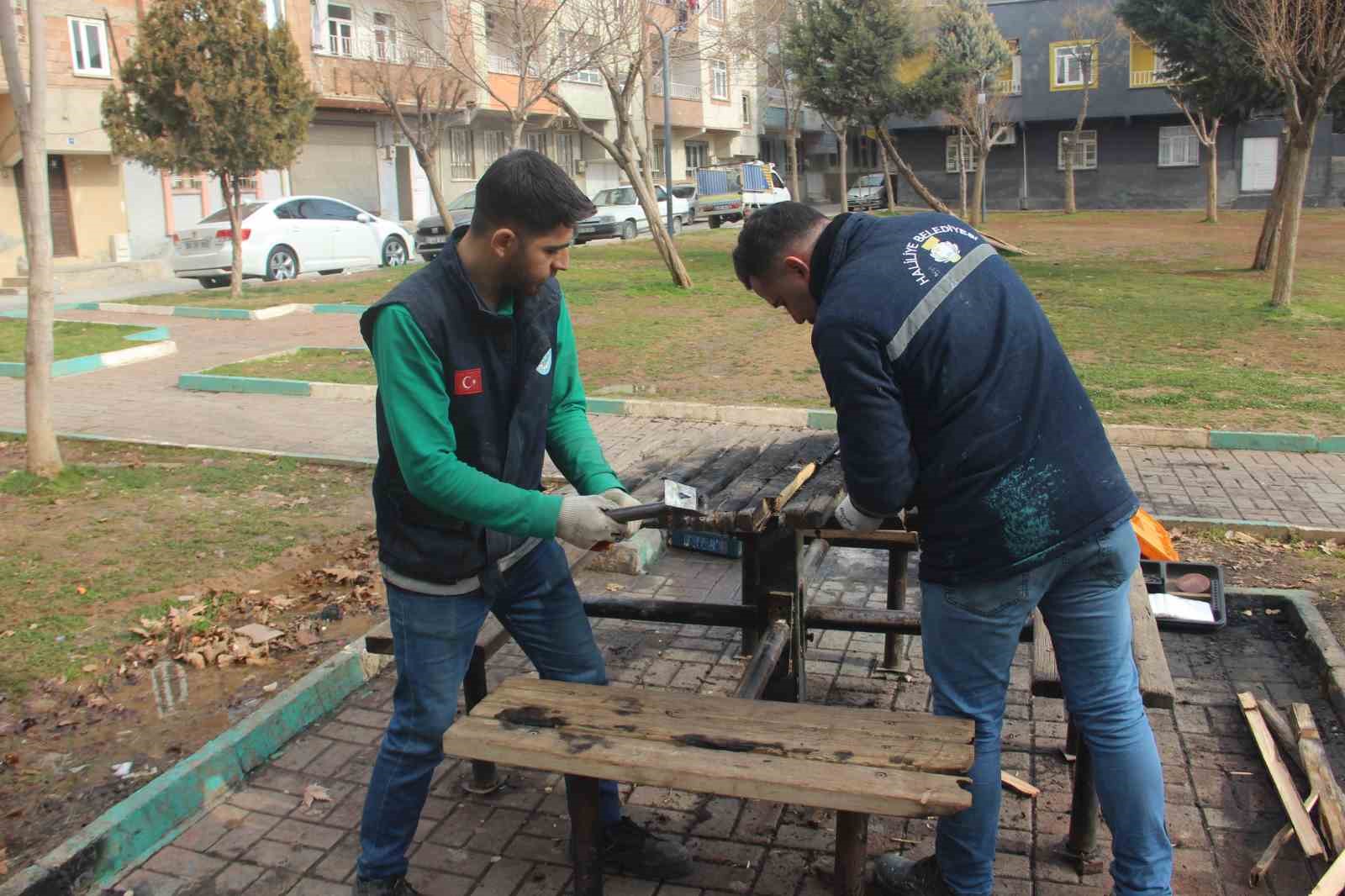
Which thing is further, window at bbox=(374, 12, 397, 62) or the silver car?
window at bbox=(374, 12, 397, 62)

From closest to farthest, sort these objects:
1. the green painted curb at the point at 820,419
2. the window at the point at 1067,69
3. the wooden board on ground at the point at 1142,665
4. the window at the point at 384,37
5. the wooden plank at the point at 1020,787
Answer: the wooden board on ground at the point at 1142,665 < the wooden plank at the point at 1020,787 < the green painted curb at the point at 820,419 < the window at the point at 384,37 < the window at the point at 1067,69

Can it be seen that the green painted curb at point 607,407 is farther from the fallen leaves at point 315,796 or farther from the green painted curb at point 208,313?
the green painted curb at point 208,313

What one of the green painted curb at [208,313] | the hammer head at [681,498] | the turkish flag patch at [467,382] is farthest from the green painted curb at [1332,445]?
the green painted curb at [208,313]

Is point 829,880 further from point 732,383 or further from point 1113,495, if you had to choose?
point 732,383

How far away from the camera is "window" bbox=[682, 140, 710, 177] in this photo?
47562 mm

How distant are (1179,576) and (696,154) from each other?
148ft

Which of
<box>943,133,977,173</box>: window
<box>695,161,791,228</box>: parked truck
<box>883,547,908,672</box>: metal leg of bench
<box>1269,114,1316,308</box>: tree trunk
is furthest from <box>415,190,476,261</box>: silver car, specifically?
<box>943,133,977,173</box>: window

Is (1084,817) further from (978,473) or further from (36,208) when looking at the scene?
(36,208)

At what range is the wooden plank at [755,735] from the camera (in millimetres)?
2588

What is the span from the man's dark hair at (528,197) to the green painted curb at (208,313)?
13651 mm

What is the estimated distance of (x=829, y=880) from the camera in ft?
10.5

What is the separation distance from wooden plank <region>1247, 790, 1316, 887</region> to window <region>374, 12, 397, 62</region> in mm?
24172

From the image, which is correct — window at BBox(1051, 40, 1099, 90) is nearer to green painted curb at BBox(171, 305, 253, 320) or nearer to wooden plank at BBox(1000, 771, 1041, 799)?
green painted curb at BBox(171, 305, 253, 320)

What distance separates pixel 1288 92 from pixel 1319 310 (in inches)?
96.7
